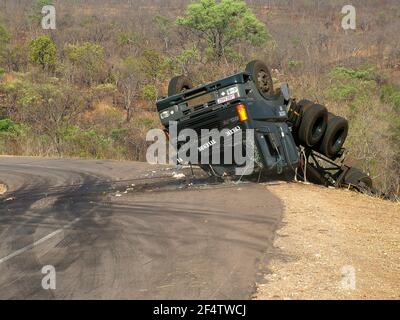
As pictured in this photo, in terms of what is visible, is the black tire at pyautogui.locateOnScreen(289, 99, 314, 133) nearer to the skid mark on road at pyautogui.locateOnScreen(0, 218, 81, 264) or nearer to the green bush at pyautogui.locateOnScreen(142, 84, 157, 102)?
the skid mark on road at pyautogui.locateOnScreen(0, 218, 81, 264)

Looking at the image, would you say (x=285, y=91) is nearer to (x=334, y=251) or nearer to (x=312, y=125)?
(x=312, y=125)

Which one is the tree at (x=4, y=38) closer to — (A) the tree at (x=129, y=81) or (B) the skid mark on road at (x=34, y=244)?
(A) the tree at (x=129, y=81)

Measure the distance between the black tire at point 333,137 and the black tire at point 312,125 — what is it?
13 centimetres

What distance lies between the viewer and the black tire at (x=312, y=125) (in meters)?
13.8

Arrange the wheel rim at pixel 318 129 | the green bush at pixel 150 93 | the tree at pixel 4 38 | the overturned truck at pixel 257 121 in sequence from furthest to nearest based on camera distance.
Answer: the tree at pixel 4 38 → the green bush at pixel 150 93 → the wheel rim at pixel 318 129 → the overturned truck at pixel 257 121

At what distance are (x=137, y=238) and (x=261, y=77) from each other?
5.96 meters

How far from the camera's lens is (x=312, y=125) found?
1388 cm

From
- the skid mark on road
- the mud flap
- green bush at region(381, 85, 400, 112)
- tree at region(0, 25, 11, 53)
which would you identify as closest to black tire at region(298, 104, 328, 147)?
the mud flap

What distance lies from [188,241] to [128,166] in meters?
11.0

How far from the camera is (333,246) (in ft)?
26.0

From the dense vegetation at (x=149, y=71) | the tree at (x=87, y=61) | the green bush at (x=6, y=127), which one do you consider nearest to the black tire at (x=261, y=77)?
the dense vegetation at (x=149, y=71)

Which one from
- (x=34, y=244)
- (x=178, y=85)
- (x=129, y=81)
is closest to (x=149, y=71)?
(x=129, y=81)
